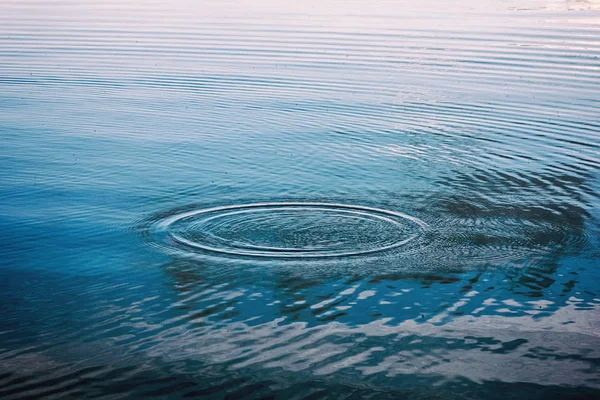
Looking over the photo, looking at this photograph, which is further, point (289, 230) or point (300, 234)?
point (289, 230)

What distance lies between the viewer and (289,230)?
11.5 m

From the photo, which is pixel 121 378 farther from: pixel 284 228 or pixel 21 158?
pixel 21 158

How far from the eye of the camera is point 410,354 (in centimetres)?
827

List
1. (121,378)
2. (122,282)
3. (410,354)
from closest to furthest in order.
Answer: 1. (121,378)
2. (410,354)
3. (122,282)

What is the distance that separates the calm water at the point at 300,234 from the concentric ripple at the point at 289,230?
46 millimetres

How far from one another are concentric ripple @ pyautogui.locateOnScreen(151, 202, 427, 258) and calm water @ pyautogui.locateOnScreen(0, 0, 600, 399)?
46 mm

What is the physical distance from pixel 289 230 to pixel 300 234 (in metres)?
0.21

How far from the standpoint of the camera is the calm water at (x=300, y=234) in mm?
8062

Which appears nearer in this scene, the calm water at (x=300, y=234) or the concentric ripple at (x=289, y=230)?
the calm water at (x=300, y=234)

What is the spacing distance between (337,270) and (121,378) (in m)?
3.25

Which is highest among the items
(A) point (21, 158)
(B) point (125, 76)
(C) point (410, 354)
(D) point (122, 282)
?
(B) point (125, 76)

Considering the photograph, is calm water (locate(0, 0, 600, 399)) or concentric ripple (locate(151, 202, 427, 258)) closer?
calm water (locate(0, 0, 600, 399))

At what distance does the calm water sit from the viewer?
806 centimetres

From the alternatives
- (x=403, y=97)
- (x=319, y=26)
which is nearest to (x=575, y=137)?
(x=403, y=97)
